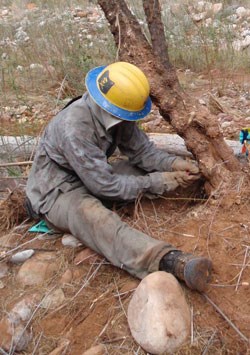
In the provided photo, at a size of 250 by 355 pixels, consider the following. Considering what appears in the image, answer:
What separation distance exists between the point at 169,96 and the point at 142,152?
45 cm

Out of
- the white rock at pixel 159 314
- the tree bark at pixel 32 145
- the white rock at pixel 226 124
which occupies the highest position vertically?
the white rock at pixel 159 314

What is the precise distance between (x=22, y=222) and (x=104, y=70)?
4.12ft

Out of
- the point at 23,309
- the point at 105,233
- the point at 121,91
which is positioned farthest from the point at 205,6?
the point at 23,309

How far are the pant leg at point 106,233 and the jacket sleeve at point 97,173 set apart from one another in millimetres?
110

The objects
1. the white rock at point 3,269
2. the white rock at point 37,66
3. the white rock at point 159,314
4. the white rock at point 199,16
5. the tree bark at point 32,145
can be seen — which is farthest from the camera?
the white rock at point 199,16

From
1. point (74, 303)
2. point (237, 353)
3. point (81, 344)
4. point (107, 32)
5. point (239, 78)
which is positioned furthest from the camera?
point (107, 32)

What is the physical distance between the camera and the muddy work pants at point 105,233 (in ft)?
8.72

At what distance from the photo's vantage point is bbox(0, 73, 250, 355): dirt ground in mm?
2375

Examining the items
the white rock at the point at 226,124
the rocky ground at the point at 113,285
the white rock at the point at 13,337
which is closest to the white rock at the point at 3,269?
the rocky ground at the point at 113,285

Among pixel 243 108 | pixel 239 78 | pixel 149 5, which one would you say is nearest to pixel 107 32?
pixel 239 78

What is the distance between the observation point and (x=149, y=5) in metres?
3.34

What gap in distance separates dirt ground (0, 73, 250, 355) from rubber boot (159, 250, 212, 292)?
0.08 meters

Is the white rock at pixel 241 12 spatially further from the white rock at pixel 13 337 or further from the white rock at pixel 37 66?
the white rock at pixel 13 337

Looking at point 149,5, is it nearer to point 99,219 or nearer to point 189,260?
point 99,219
